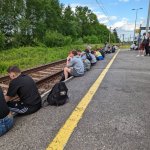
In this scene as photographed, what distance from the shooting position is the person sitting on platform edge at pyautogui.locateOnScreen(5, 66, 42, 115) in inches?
222

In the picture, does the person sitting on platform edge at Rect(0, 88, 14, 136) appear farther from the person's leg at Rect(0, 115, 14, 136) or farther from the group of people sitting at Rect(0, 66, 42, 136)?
the group of people sitting at Rect(0, 66, 42, 136)

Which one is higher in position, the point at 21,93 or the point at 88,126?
the point at 21,93

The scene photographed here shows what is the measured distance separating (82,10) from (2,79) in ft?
317

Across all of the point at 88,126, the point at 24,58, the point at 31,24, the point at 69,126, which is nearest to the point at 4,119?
the point at 69,126

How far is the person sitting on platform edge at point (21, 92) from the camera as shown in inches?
222

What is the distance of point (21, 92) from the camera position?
18.7ft

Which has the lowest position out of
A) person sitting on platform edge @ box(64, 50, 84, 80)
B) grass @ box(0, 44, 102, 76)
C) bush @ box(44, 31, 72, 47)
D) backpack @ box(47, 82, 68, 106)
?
bush @ box(44, 31, 72, 47)

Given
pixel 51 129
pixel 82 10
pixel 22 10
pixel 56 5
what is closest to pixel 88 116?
pixel 51 129

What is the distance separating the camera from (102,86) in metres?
9.09

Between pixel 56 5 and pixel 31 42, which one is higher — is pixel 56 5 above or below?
above

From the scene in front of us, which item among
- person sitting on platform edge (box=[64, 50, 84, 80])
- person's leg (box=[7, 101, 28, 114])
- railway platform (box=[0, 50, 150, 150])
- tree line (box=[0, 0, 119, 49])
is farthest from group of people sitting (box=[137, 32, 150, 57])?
person's leg (box=[7, 101, 28, 114])

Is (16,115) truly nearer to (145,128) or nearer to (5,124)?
(5,124)

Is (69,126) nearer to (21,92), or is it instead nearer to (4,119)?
(4,119)

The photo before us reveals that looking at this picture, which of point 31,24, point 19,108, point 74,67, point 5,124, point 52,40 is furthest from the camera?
point 31,24
